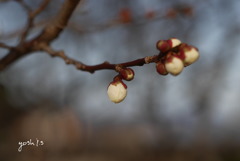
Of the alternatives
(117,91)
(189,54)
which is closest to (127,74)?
(117,91)

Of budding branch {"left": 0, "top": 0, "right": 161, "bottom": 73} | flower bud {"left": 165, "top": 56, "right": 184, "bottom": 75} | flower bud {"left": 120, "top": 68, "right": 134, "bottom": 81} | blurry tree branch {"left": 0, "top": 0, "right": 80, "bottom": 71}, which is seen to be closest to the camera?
flower bud {"left": 165, "top": 56, "right": 184, "bottom": 75}

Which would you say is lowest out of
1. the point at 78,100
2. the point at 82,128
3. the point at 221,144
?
the point at 221,144

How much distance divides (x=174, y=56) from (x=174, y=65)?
3 cm

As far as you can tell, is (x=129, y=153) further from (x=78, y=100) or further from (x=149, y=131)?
(x=78, y=100)

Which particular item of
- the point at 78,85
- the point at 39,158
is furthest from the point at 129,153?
the point at 39,158

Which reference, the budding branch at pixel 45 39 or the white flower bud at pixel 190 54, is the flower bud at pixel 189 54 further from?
the budding branch at pixel 45 39

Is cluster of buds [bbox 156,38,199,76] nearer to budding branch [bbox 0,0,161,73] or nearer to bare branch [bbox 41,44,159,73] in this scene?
bare branch [bbox 41,44,159,73]

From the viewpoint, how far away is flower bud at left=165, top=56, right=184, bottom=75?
0.62 m

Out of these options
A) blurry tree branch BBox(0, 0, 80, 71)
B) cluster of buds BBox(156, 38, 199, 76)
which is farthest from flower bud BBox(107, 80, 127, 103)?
blurry tree branch BBox(0, 0, 80, 71)

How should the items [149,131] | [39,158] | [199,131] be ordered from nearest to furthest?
1. [39,158]
2. [199,131]
3. [149,131]

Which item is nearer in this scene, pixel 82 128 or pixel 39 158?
pixel 39 158

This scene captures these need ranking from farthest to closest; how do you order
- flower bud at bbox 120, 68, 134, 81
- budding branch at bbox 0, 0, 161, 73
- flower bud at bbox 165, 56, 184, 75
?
1. budding branch at bbox 0, 0, 161, 73
2. flower bud at bbox 120, 68, 134, 81
3. flower bud at bbox 165, 56, 184, 75

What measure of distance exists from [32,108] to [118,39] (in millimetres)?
1827

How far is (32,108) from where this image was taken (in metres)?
4.52
